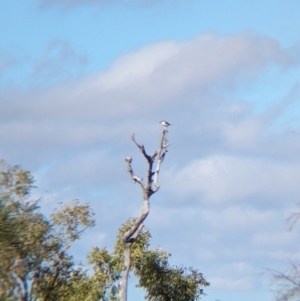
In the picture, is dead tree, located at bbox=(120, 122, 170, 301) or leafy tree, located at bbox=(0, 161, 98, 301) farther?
dead tree, located at bbox=(120, 122, 170, 301)

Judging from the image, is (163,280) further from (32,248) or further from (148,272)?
(32,248)

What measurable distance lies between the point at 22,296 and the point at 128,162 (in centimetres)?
718

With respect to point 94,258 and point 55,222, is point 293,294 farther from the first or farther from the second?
point 94,258

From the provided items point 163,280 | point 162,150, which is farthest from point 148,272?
point 162,150

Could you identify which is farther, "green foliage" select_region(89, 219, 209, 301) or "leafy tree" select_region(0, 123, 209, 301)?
"green foliage" select_region(89, 219, 209, 301)

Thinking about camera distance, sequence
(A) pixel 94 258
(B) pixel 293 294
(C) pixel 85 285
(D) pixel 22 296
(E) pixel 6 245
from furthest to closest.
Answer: (A) pixel 94 258 < (C) pixel 85 285 < (D) pixel 22 296 < (E) pixel 6 245 < (B) pixel 293 294

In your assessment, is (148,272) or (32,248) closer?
(32,248)

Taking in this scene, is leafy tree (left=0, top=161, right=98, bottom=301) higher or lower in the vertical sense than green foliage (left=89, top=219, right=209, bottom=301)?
lower

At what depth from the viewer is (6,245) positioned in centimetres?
1777

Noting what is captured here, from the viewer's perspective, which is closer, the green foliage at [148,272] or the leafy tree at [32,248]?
the leafy tree at [32,248]

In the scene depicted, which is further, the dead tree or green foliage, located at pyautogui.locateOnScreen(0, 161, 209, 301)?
the dead tree

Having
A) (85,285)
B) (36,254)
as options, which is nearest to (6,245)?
(36,254)

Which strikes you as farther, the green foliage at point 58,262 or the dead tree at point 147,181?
the dead tree at point 147,181

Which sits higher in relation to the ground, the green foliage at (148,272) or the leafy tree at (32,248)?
the green foliage at (148,272)
